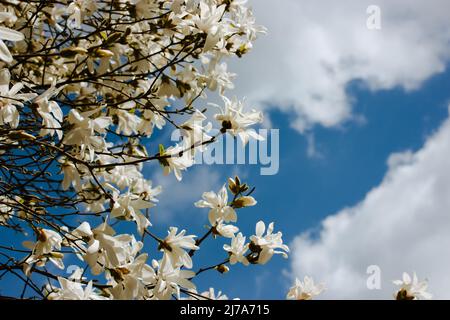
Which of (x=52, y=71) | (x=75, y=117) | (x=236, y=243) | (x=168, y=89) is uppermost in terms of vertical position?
(x=52, y=71)

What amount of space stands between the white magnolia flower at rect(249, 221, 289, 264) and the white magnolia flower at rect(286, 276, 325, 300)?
8.0 inches

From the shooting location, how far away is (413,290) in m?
2.44

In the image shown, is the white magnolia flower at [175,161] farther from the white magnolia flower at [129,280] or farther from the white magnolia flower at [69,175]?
the white magnolia flower at [129,280]

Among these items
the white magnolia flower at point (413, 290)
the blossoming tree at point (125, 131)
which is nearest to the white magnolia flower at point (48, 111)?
the blossoming tree at point (125, 131)

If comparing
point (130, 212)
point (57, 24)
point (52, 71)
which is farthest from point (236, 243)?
point (52, 71)

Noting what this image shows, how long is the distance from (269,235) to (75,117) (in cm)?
106

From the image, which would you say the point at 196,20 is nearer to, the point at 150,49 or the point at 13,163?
the point at 150,49

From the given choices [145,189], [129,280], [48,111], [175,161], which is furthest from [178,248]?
[145,189]

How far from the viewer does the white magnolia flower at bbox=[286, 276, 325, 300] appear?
2.58 m

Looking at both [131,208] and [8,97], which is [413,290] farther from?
[8,97]

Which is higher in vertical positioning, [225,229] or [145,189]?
[145,189]

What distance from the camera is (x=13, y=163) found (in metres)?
3.50

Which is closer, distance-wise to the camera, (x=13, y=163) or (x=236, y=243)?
(x=236, y=243)

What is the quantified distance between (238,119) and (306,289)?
2.97ft
